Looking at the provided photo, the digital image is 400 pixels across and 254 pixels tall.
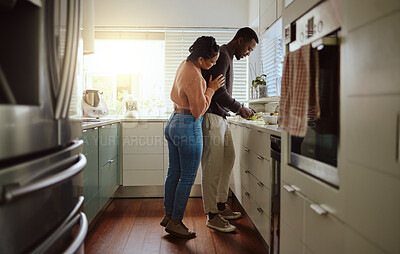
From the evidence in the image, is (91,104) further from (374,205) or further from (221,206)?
(374,205)

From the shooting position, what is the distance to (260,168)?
229 cm

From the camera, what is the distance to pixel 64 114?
1.08 meters

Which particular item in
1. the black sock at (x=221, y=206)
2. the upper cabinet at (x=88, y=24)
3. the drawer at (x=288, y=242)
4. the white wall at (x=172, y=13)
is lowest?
the black sock at (x=221, y=206)

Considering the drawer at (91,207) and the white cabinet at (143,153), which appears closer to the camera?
the drawer at (91,207)

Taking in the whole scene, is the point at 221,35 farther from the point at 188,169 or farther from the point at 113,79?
the point at 188,169

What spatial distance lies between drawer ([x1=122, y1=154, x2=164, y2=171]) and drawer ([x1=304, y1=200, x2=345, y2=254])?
2470 mm

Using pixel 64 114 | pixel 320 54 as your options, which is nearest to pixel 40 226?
pixel 64 114

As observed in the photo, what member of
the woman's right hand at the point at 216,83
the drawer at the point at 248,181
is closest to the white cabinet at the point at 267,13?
the woman's right hand at the point at 216,83

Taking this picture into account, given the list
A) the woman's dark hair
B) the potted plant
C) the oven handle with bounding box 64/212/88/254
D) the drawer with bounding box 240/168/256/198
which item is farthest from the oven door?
the potted plant

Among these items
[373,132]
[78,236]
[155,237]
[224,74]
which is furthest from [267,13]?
[78,236]

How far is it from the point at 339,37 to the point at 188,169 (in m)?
1.56

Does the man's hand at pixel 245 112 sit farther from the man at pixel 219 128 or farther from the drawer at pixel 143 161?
the drawer at pixel 143 161

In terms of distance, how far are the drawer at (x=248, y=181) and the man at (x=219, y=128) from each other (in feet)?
0.60

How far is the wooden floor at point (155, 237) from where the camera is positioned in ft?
7.54
